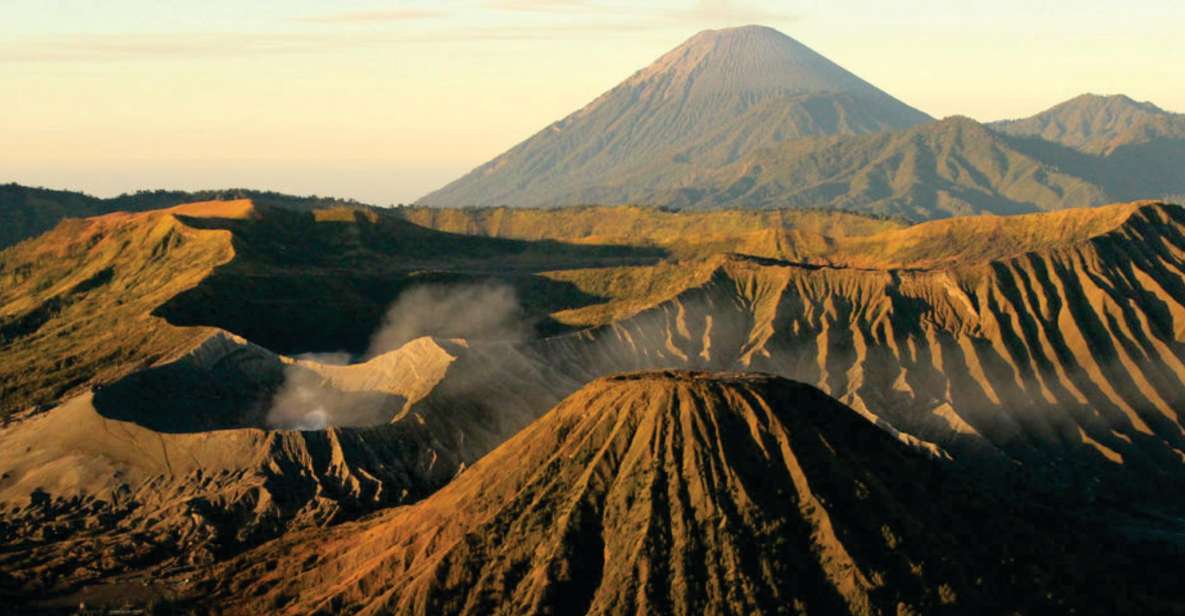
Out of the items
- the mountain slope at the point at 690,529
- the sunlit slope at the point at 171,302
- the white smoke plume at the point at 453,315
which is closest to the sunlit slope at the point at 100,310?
the sunlit slope at the point at 171,302

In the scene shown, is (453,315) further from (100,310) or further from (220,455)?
(220,455)

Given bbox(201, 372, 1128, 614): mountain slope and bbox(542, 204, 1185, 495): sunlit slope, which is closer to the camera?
bbox(201, 372, 1128, 614): mountain slope

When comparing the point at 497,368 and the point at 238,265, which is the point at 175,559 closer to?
the point at 497,368

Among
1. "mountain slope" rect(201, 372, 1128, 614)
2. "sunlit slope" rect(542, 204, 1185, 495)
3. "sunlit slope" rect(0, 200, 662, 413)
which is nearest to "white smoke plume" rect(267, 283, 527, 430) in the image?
"sunlit slope" rect(0, 200, 662, 413)

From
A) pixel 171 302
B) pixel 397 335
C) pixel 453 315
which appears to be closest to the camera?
pixel 171 302

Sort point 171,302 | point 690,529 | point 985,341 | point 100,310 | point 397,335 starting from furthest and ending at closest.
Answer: point 100,310 < point 397,335 < point 171,302 < point 985,341 < point 690,529

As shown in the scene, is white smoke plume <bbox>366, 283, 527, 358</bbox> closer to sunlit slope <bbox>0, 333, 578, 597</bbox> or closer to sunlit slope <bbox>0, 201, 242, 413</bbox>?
sunlit slope <bbox>0, 201, 242, 413</bbox>

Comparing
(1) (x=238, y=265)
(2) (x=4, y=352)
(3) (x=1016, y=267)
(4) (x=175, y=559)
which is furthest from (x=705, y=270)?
(4) (x=175, y=559)

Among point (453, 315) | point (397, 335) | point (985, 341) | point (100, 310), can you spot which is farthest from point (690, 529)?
point (100, 310)

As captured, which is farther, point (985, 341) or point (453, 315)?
point (453, 315)

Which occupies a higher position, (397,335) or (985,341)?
(397,335)
